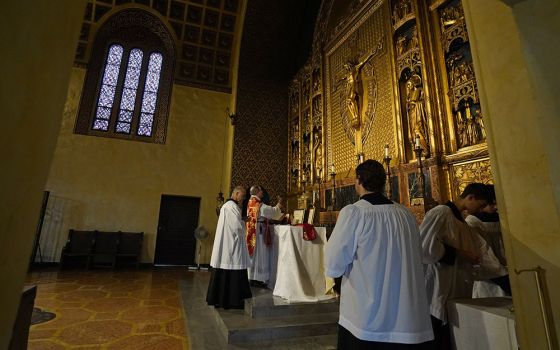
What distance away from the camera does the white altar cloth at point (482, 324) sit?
1.40m

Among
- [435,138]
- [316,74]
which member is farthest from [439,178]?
[316,74]

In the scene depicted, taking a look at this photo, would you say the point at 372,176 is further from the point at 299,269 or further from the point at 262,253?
the point at 262,253

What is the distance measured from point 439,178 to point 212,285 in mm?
3801

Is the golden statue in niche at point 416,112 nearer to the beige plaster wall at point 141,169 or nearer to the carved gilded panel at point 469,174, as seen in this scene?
the carved gilded panel at point 469,174

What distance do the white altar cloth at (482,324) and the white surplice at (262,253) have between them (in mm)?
2865

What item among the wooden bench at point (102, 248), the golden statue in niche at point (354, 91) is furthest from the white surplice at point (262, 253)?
the wooden bench at point (102, 248)

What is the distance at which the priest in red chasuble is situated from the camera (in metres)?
4.39

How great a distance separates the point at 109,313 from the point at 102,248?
515 cm

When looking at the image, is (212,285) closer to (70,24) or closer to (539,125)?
(70,24)

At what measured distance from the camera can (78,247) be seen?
25.8ft

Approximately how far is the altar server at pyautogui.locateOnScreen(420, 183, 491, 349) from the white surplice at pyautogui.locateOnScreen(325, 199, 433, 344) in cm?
42

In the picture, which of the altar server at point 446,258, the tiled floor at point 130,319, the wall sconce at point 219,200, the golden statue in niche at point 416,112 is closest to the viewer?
the altar server at point 446,258

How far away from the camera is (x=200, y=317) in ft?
12.0

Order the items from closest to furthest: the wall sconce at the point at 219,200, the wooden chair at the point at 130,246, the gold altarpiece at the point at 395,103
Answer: the gold altarpiece at the point at 395,103
the wooden chair at the point at 130,246
the wall sconce at the point at 219,200
